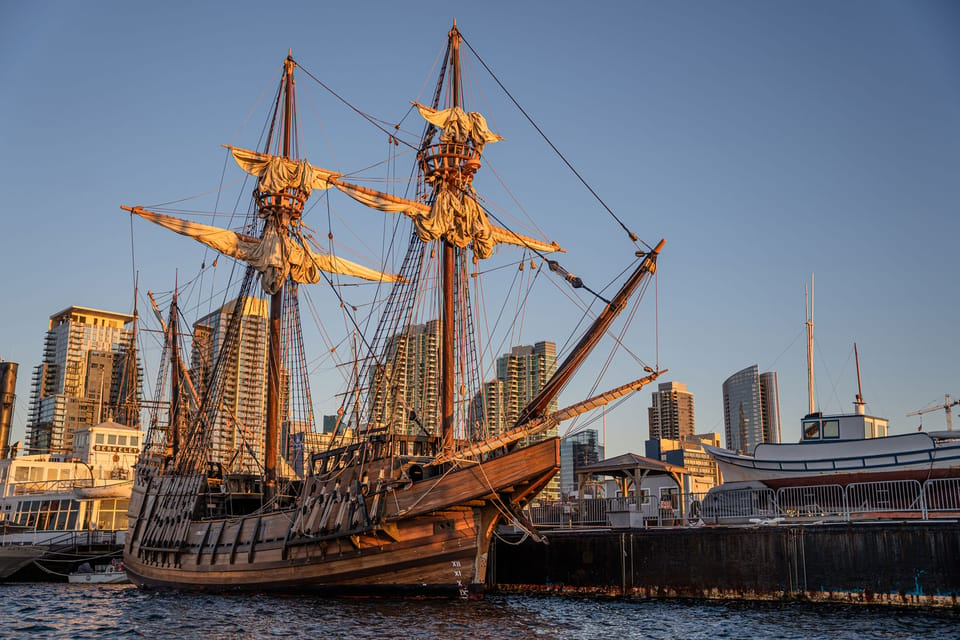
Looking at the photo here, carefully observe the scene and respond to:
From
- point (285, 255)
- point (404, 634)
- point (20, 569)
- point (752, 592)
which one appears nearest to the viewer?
point (404, 634)

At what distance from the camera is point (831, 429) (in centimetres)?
3522

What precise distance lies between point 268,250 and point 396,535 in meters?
18.0

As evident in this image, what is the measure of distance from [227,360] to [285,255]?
586 cm

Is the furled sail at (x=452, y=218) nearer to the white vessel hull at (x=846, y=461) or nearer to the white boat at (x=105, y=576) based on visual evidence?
the white vessel hull at (x=846, y=461)

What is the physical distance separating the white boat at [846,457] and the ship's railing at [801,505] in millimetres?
702

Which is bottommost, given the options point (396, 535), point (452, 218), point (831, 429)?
point (396, 535)

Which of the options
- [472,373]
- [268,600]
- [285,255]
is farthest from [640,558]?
[285,255]

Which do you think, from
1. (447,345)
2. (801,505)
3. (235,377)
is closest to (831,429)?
(801,505)

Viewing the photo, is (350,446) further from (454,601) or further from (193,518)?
(193,518)

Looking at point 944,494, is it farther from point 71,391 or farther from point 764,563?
Result: point 71,391

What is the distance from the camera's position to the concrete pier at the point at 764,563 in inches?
911

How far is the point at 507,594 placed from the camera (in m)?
32.7

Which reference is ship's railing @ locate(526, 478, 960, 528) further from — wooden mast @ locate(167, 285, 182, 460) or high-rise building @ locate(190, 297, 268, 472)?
wooden mast @ locate(167, 285, 182, 460)

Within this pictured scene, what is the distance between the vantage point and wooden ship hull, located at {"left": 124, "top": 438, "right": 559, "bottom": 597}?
26.9m
